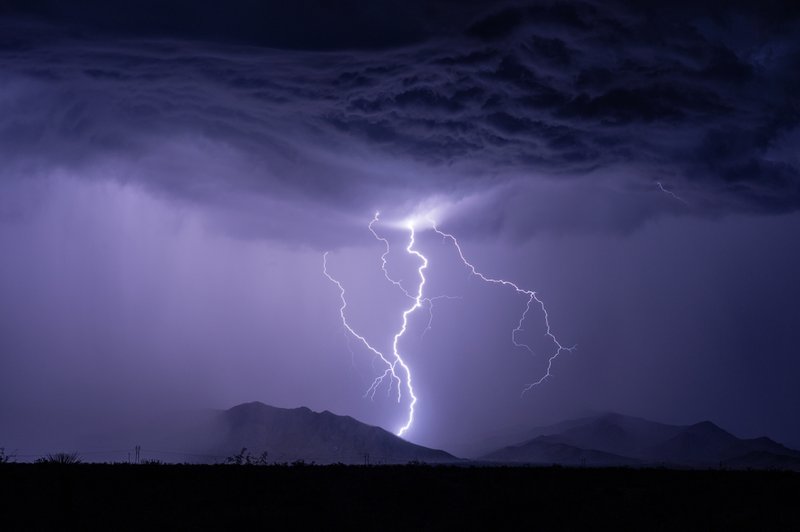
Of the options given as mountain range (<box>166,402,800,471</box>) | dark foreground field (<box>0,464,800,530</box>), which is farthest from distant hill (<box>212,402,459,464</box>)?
dark foreground field (<box>0,464,800,530</box>)

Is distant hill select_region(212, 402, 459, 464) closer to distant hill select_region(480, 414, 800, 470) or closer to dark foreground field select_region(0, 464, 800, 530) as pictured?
distant hill select_region(480, 414, 800, 470)

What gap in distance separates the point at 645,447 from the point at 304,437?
6708cm

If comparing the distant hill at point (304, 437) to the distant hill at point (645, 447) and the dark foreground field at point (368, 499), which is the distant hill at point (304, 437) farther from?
the dark foreground field at point (368, 499)

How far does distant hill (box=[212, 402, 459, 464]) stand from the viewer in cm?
13125

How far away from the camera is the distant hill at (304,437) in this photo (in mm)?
131250

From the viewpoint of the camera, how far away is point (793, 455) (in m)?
129

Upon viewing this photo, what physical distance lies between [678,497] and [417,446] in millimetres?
118622

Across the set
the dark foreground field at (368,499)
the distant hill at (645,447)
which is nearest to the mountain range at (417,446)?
the distant hill at (645,447)

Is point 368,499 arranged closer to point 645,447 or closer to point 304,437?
point 304,437

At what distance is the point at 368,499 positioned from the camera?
18062mm

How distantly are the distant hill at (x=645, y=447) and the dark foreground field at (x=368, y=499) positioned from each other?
102920 mm

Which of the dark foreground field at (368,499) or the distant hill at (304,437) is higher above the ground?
the distant hill at (304,437)

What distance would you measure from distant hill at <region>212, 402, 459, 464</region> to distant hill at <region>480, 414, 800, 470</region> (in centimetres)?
1713

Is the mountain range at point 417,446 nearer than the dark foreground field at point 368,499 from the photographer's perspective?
No
